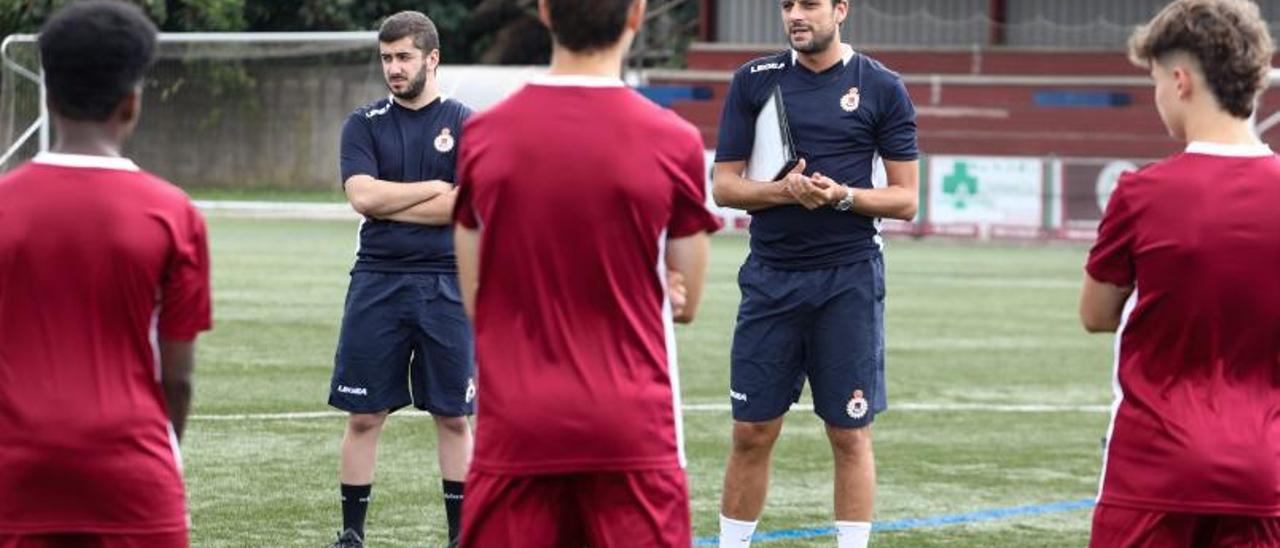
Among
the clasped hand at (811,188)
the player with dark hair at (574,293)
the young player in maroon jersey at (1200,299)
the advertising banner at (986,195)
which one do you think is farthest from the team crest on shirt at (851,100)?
the advertising banner at (986,195)

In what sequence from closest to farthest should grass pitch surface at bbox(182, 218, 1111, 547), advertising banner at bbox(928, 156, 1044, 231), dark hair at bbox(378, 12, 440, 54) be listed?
dark hair at bbox(378, 12, 440, 54) < grass pitch surface at bbox(182, 218, 1111, 547) < advertising banner at bbox(928, 156, 1044, 231)

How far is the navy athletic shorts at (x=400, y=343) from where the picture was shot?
938 centimetres

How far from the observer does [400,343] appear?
30.9 feet

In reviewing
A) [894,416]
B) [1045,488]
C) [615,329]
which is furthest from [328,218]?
[615,329]

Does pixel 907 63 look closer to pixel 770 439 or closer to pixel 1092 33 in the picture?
pixel 1092 33

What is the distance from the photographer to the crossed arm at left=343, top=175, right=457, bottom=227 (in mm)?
9211

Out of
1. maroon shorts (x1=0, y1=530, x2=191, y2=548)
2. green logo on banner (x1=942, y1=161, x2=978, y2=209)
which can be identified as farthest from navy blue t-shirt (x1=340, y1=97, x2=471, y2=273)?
green logo on banner (x1=942, y1=161, x2=978, y2=209)

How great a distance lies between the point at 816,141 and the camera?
332 inches

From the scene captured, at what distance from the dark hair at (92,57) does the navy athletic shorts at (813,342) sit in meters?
3.86

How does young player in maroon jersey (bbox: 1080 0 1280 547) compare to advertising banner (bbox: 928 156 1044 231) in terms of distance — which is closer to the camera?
young player in maroon jersey (bbox: 1080 0 1280 547)

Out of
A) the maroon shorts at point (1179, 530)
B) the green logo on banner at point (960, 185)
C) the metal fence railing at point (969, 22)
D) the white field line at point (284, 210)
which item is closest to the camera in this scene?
the maroon shorts at point (1179, 530)

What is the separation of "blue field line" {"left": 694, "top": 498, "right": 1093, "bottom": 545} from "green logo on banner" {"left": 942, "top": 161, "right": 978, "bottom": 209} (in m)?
22.4

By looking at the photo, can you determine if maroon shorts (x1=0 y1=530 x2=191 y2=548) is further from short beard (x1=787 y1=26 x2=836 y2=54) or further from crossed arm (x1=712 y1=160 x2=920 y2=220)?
short beard (x1=787 y1=26 x2=836 y2=54)

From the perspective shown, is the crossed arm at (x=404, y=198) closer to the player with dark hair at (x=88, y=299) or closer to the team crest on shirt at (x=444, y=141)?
the team crest on shirt at (x=444, y=141)
